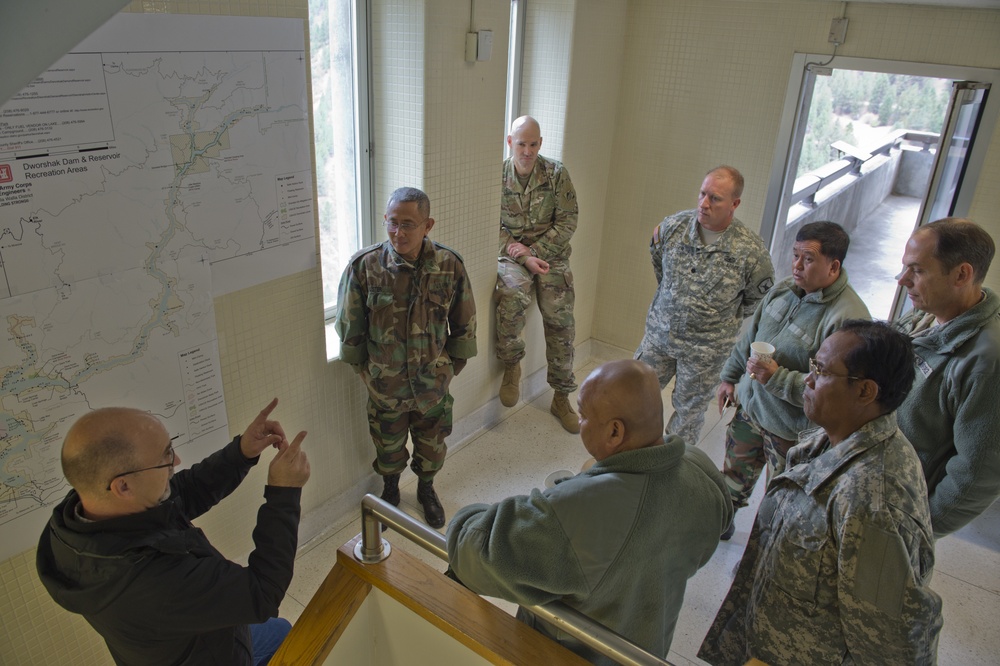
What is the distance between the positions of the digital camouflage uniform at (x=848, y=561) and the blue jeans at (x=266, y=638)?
1.30m

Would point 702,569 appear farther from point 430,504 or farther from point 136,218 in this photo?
point 136,218

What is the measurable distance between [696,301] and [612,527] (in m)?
2.06

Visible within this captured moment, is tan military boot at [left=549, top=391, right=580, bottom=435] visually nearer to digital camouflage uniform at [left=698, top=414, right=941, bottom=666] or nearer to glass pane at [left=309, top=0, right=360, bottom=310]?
glass pane at [left=309, top=0, right=360, bottom=310]

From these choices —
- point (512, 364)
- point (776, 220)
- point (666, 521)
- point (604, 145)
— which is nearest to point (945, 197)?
point (776, 220)

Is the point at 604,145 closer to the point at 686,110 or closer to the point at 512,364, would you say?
the point at 686,110

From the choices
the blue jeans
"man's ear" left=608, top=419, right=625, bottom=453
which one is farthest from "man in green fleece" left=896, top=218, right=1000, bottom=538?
the blue jeans

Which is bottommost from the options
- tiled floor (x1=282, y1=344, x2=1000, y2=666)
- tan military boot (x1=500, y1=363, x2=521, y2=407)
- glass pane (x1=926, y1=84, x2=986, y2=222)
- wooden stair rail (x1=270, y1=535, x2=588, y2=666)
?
tiled floor (x1=282, y1=344, x2=1000, y2=666)

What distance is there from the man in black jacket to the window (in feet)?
4.94

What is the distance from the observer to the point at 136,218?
2.04 meters

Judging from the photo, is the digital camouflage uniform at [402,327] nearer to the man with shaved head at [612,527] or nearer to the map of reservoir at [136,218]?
the map of reservoir at [136,218]

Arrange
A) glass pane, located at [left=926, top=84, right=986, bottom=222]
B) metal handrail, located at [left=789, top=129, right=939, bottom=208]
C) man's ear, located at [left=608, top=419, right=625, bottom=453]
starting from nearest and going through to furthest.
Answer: man's ear, located at [left=608, top=419, right=625, bottom=453] < glass pane, located at [left=926, top=84, right=986, bottom=222] < metal handrail, located at [left=789, top=129, right=939, bottom=208]

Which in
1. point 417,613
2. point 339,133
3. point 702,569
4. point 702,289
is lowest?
point 702,569

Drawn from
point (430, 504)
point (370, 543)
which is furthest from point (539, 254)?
point (370, 543)

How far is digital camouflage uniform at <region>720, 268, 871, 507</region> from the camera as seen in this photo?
8.11ft
